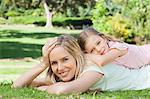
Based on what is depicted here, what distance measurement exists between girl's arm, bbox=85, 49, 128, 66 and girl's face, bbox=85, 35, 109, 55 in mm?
114

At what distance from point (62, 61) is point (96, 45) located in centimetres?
49

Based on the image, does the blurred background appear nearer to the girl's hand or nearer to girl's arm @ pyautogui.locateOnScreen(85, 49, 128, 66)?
girl's arm @ pyautogui.locateOnScreen(85, 49, 128, 66)

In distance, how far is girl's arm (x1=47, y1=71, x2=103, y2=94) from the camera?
4496 millimetres

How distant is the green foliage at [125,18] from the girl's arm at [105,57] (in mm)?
18837

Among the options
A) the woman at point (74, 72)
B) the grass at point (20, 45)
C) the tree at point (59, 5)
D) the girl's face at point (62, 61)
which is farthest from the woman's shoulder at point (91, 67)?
the tree at point (59, 5)

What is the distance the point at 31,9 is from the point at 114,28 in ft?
123

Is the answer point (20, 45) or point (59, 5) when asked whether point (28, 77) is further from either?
point (59, 5)

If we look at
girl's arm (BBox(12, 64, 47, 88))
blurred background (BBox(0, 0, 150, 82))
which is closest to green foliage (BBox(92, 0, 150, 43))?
blurred background (BBox(0, 0, 150, 82))

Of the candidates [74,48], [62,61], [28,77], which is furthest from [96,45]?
[28,77]

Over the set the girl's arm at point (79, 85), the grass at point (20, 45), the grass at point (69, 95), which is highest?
the girl's arm at point (79, 85)

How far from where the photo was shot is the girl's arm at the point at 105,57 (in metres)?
4.75

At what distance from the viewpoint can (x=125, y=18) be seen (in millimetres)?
24672

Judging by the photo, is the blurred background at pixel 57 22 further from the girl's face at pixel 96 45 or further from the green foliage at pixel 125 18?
the girl's face at pixel 96 45

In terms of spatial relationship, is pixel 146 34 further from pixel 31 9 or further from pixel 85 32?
pixel 31 9
